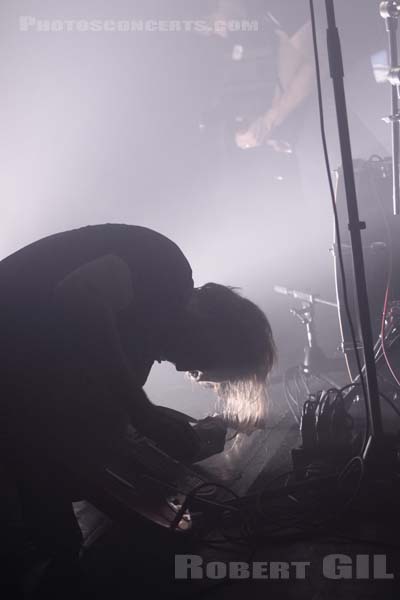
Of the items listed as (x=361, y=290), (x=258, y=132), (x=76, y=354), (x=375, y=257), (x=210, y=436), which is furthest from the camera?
(x=258, y=132)

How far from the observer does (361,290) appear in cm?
134

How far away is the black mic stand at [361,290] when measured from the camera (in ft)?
4.26

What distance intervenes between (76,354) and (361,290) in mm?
675

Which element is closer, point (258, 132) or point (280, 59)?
point (280, 59)

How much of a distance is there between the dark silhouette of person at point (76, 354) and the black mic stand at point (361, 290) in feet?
1.33

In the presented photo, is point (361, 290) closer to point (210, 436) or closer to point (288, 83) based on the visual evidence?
point (210, 436)

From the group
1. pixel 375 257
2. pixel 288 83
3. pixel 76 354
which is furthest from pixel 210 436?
pixel 288 83

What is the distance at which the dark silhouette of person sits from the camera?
101 centimetres

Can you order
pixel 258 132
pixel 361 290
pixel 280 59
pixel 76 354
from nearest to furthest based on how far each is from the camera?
pixel 76 354 < pixel 361 290 < pixel 280 59 < pixel 258 132

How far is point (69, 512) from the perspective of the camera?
1.14 metres

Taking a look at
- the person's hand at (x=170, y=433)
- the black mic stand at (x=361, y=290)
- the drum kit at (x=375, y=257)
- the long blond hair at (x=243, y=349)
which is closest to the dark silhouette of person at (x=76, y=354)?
the person's hand at (x=170, y=433)

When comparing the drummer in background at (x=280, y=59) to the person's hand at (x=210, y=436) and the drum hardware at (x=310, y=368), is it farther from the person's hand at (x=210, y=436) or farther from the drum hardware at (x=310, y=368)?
the person's hand at (x=210, y=436)

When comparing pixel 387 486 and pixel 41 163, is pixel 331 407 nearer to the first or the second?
pixel 387 486

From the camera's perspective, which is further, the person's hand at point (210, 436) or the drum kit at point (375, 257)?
the drum kit at point (375, 257)
